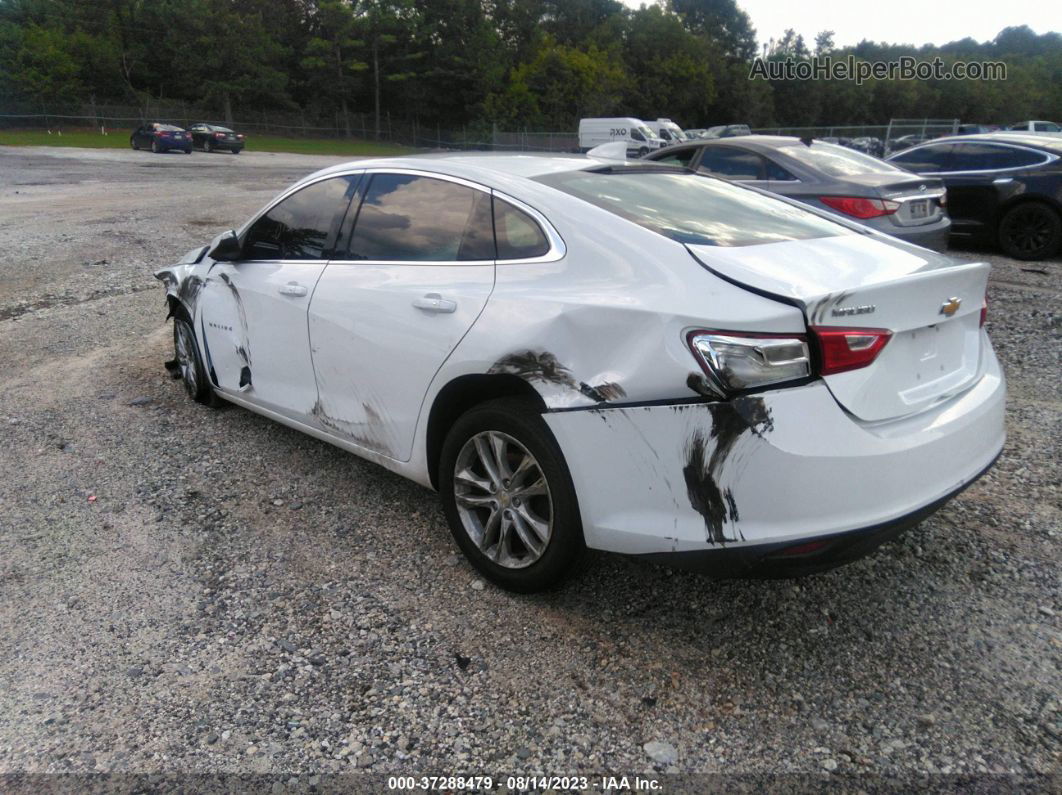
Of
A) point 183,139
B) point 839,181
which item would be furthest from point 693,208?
point 183,139

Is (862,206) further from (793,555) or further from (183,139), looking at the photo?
(183,139)

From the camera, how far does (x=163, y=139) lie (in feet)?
116

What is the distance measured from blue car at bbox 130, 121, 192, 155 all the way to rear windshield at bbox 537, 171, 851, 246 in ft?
121

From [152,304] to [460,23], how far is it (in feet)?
226

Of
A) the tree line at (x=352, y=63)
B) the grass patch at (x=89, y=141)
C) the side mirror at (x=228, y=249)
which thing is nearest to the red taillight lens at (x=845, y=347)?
the side mirror at (x=228, y=249)

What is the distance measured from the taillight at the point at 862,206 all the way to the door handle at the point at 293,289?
5890 millimetres

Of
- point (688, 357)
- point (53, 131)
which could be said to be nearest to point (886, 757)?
point (688, 357)

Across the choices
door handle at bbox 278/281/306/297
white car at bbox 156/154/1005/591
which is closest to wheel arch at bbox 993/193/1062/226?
white car at bbox 156/154/1005/591

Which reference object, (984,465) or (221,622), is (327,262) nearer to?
(221,622)

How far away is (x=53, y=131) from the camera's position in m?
52.4

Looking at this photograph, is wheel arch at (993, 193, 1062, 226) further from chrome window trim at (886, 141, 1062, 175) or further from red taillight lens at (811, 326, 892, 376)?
red taillight lens at (811, 326, 892, 376)

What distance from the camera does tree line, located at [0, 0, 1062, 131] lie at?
62031 millimetres

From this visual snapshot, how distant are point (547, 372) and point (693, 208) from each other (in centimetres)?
104

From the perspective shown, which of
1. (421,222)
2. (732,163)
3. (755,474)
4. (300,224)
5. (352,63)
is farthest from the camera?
(352,63)
